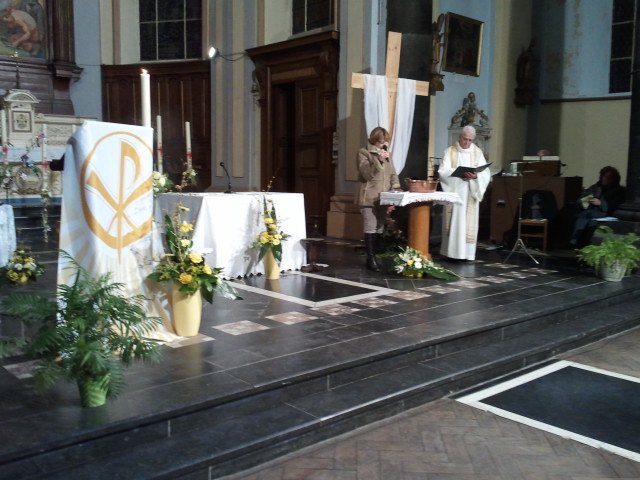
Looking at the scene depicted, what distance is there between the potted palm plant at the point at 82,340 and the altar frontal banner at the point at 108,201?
0.64m

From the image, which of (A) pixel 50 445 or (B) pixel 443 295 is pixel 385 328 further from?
(A) pixel 50 445

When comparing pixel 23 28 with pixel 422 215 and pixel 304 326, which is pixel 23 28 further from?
pixel 304 326

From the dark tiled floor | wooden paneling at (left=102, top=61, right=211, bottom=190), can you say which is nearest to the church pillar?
the dark tiled floor

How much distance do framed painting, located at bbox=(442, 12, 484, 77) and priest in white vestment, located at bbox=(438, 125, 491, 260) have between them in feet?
9.19

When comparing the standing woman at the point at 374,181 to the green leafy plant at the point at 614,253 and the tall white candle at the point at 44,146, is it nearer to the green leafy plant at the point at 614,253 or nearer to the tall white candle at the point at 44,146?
the green leafy plant at the point at 614,253

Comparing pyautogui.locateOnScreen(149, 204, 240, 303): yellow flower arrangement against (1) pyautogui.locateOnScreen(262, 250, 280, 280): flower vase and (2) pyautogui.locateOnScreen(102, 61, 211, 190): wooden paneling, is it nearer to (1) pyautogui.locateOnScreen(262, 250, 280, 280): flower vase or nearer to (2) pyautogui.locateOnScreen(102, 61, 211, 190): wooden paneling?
(1) pyautogui.locateOnScreen(262, 250, 280, 280): flower vase

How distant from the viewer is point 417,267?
6.65m

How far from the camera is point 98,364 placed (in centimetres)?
294

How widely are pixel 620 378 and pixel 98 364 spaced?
11.0 ft

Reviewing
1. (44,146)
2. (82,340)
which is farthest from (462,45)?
(82,340)

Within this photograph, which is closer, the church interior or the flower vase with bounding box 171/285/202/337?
the church interior

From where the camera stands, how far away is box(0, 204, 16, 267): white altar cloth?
638 centimetres

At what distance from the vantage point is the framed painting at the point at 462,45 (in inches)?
400

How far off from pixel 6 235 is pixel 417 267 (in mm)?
4046
